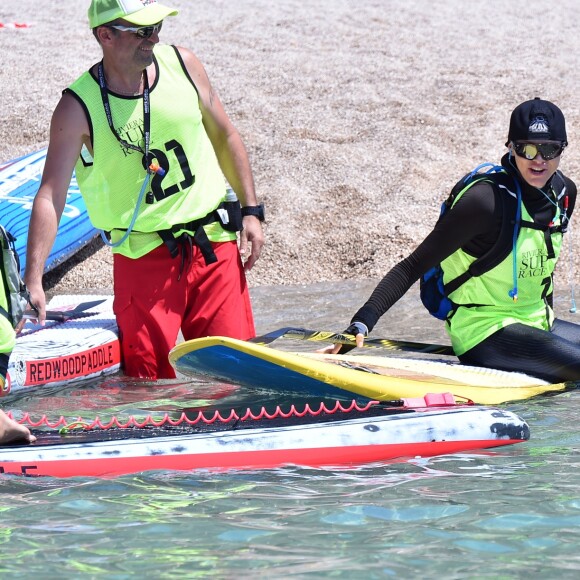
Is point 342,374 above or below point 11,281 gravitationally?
below

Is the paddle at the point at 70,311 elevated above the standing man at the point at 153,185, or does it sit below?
below

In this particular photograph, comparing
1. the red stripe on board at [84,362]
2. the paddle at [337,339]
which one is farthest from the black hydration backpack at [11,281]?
the red stripe on board at [84,362]

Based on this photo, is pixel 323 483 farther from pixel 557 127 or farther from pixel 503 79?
pixel 503 79

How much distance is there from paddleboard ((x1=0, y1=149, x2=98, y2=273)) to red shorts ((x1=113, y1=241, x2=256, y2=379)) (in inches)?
103

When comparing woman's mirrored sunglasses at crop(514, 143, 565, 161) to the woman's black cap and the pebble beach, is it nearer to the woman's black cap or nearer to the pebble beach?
the woman's black cap

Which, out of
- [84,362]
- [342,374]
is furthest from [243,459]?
[84,362]

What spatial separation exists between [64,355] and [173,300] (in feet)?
2.56

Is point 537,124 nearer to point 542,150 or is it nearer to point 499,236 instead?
point 542,150

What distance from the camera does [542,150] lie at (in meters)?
4.64

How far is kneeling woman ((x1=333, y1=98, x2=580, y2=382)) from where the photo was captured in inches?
183

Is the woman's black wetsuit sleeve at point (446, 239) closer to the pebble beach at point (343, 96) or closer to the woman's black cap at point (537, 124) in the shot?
the woman's black cap at point (537, 124)

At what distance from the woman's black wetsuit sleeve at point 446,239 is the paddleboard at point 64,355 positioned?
1374 millimetres

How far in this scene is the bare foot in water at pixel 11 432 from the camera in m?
3.91

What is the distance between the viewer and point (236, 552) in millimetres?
3105
